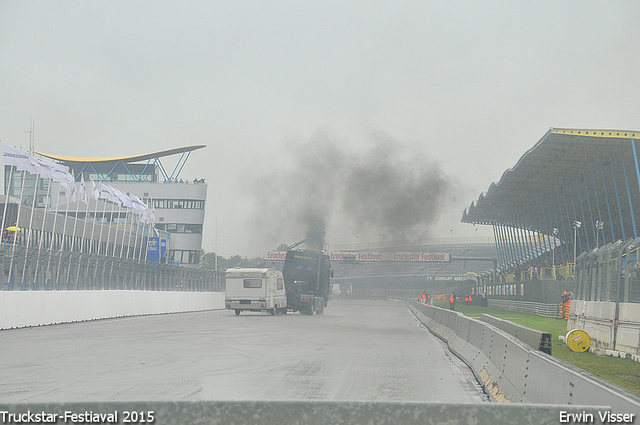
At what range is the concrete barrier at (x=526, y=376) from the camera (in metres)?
4.42

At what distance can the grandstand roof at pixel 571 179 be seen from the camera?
4547cm

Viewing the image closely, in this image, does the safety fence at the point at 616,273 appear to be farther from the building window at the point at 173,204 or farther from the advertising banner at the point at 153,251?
the building window at the point at 173,204

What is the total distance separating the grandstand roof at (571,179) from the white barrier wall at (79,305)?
2331 centimetres

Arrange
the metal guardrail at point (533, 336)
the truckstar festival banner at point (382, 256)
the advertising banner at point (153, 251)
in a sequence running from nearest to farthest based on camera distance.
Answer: the metal guardrail at point (533, 336)
the advertising banner at point (153, 251)
the truckstar festival banner at point (382, 256)

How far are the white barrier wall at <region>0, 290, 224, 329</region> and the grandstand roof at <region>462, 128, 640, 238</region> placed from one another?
23310 millimetres

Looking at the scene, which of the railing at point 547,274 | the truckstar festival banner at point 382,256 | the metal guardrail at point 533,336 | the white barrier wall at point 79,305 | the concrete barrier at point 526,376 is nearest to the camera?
the concrete barrier at point 526,376

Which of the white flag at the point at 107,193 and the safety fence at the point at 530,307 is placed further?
the white flag at the point at 107,193

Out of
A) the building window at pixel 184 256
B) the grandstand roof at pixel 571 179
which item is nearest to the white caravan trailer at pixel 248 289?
the grandstand roof at pixel 571 179

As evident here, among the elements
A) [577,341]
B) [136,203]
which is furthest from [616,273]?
[136,203]

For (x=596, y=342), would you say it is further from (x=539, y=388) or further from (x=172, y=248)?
(x=172, y=248)

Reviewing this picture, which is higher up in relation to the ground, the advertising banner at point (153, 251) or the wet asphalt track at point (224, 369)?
the advertising banner at point (153, 251)

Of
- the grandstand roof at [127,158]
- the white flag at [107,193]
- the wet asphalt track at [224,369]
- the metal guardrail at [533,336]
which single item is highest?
the grandstand roof at [127,158]

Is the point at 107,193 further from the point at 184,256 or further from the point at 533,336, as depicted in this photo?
the point at 533,336

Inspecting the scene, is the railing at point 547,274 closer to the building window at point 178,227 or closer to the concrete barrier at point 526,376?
the concrete barrier at point 526,376
